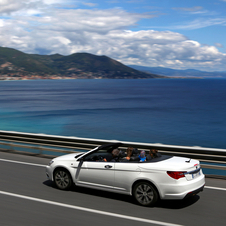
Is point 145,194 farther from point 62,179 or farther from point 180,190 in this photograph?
point 62,179

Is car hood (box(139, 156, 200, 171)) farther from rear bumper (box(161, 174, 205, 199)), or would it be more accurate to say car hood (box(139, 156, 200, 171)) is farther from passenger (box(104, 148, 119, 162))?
passenger (box(104, 148, 119, 162))

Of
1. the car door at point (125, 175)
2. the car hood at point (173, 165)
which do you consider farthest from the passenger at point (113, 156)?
the car hood at point (173, 165)

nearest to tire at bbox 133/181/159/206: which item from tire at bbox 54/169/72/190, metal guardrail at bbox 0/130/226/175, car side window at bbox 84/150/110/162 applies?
car side window at bbox 84/150/110/162

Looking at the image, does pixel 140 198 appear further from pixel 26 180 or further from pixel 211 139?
pixel 211 139

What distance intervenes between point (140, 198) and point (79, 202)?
1343 millimetres

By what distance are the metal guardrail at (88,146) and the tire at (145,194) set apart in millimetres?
3181

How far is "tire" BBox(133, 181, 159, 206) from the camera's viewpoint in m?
6.37

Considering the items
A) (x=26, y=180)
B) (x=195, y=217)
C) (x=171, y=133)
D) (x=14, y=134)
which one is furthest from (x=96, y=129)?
(x=195, y=217)

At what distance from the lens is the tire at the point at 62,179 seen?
298 inches

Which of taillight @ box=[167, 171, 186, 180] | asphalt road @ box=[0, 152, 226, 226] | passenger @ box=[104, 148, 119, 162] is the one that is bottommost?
asphalt road @ box=[0, 152, 226, 226]

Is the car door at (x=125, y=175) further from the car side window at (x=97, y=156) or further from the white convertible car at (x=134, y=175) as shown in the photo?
the car side window at (x=97, y=156)

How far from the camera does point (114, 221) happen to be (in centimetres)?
574

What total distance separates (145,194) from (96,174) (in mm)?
1238

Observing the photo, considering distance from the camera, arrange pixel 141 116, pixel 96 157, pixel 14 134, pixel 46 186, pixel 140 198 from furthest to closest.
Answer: pixel 141 116, pixel 14 134, pixel 46 186, pixel 96 157, pixel 140 198
